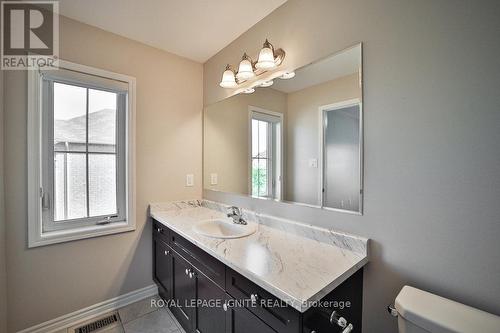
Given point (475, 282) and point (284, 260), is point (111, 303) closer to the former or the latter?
point (284, 260)

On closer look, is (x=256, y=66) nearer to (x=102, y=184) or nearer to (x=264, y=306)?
(x=264, y=306)

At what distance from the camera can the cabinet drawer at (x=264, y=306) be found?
0.80 m

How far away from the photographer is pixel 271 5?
4.87ft

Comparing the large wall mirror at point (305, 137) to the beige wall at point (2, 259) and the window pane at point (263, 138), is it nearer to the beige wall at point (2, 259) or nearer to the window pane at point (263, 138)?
the window pane at point (263, 138)

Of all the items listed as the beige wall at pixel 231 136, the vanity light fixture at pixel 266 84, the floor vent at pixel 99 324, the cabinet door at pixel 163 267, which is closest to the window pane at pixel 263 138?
the beige wall at pixel 231 136

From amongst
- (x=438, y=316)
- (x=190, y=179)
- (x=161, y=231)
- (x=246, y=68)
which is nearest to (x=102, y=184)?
(x=161, y=231)

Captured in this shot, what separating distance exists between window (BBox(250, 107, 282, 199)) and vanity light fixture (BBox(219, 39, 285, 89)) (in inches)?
10.3

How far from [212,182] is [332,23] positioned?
5.42 ft

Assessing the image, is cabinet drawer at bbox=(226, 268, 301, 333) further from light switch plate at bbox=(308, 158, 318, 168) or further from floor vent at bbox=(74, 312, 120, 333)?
floor vent at bbox=(74, 312, 120, 333)

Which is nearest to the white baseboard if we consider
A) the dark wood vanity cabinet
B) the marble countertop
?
the dark wood vanity cabinet

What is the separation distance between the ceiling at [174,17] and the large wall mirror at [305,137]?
0.54 metres

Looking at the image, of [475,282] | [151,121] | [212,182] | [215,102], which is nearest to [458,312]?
[475,282]

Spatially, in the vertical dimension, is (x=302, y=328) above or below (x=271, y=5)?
below

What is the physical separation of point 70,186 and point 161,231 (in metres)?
0.80
